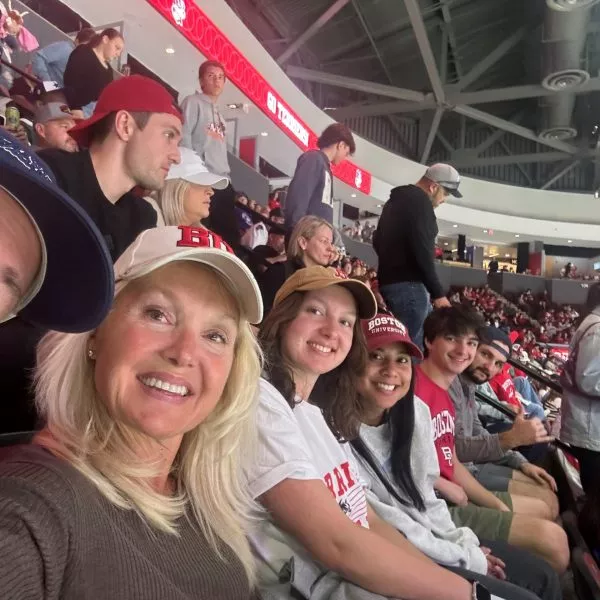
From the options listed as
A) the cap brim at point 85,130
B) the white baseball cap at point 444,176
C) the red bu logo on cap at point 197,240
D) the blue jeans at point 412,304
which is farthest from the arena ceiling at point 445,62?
the red bu logo on cap at point 197,240

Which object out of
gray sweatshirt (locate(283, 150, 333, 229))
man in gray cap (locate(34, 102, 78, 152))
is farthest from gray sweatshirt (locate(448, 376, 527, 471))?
man in gray cap (locate(34, 102, 78, 152))

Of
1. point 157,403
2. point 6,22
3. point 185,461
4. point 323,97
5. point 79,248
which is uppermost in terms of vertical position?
point 323,97

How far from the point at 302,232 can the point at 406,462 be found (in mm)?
1526

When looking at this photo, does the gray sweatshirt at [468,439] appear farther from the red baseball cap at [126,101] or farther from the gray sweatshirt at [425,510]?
the red baseball cap at [126,101]

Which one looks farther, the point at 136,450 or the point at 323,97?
the point at 323,97

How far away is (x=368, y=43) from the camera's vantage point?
1355 centimetres

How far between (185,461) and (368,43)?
14351 millimetres

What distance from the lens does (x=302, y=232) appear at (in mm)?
2990

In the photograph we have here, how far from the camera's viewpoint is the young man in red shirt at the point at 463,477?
6.92 ft

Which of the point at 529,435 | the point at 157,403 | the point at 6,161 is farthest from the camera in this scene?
the point at 529,435

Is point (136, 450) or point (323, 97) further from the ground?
point (323, 97)

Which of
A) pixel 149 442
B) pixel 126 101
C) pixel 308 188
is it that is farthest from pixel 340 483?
pixel 308 188

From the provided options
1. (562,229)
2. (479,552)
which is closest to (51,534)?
(479,552)

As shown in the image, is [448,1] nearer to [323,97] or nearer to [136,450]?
[323,97]
